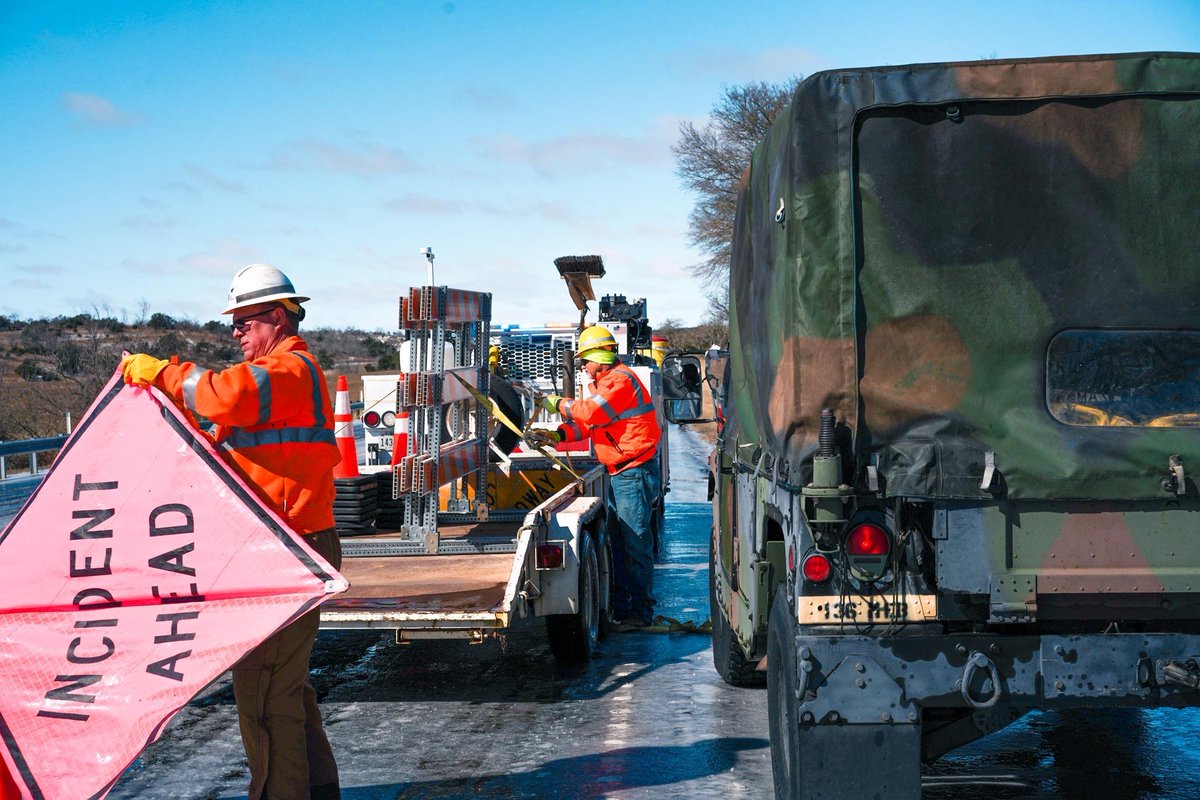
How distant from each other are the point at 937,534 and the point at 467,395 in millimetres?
5291

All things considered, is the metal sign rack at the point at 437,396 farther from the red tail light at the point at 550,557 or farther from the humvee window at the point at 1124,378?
the humvee window at the point at 1124,378

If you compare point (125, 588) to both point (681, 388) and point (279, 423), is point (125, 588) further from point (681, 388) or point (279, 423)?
point (681, 388)

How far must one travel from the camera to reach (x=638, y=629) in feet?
Result: 30.1

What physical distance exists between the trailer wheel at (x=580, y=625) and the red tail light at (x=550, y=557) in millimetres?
471

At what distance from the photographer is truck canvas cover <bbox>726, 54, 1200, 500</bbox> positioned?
405 cm

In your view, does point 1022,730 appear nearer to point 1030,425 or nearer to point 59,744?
point 1030,425

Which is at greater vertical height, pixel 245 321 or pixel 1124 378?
pixel 245 321

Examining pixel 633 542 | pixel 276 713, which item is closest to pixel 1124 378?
pixel 276 713

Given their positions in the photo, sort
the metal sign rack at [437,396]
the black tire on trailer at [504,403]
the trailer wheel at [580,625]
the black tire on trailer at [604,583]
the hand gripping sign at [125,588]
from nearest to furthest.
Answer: the hand gripping sign at [125,588] → the trailer wheel at [580,625] → the metal sign rack at [437,396] → the black tire on trailer at [604,583] → the black tire on trailer at [504,403]

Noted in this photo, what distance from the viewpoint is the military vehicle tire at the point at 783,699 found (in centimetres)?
404

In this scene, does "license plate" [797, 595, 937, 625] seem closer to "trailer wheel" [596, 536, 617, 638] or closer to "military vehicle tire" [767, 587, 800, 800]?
"military vehicle tire" [767, 587, 800, 800]

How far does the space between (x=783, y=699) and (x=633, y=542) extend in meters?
5.07

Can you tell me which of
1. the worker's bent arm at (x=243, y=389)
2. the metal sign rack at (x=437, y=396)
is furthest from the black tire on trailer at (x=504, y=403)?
the worker's bent arm at (x=243, y=389)

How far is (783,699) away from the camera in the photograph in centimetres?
431
